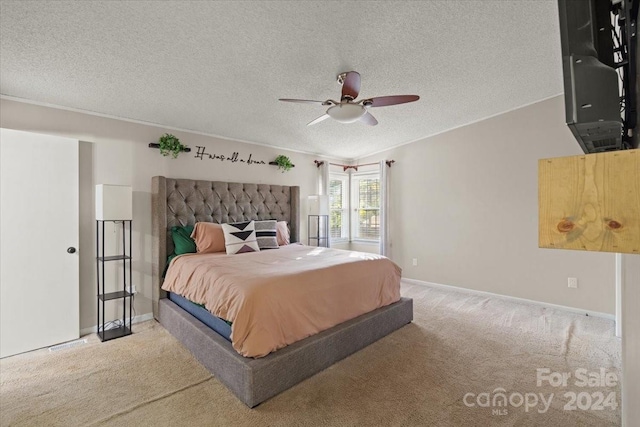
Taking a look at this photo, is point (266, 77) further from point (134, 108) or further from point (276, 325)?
point (276, 325)

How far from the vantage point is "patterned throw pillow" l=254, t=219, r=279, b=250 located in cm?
399

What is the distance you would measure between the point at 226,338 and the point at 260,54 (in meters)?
2.42

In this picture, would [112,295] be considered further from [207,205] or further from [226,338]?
[226,338]

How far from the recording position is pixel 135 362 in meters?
2.55

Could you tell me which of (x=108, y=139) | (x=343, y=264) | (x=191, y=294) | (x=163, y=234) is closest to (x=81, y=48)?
(x=108, y=139)

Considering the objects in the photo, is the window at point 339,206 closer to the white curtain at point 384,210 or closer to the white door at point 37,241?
the white curtain at point 384,210

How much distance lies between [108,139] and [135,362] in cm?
246

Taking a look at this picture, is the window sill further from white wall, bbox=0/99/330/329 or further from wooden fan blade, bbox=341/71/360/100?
wooden fan blade, bbox=341/71/360/100

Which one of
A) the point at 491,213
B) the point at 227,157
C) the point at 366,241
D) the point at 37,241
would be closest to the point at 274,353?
the point at 37,241

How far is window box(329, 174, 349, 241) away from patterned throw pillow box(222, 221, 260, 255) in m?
2.64

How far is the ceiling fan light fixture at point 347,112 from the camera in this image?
2.62 m

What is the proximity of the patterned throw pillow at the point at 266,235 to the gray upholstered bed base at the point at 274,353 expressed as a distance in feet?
4.29

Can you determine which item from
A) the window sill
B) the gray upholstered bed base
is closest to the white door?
the gray upholstered bed base

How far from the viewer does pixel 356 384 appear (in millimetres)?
2209
